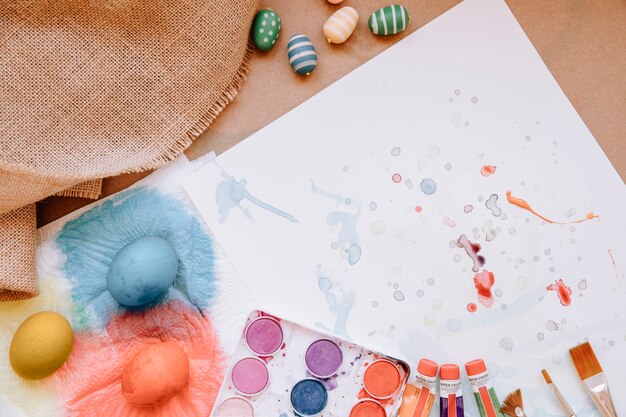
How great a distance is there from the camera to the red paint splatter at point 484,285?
2.60ft

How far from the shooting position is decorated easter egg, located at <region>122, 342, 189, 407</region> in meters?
0.72

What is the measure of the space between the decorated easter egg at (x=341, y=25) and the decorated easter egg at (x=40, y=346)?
1.64ft

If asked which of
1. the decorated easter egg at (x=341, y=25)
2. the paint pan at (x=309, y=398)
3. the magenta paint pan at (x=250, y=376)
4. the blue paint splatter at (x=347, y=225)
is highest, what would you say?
the decorated easter egg at (x=341, y=25)

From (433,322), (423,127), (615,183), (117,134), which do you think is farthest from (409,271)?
(117,134)

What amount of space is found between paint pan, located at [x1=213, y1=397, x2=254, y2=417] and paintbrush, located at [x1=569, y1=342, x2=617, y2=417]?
0.43m

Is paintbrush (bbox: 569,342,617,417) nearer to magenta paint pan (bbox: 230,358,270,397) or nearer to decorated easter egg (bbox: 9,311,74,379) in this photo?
magenta paint pan (bbox: 230,358,270,397)

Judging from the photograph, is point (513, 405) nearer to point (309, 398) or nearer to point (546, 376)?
point (546, 376)

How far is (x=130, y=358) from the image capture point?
0.77m

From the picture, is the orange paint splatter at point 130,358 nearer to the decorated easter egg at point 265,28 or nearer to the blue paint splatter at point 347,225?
the blue paint splatter at point 347,225

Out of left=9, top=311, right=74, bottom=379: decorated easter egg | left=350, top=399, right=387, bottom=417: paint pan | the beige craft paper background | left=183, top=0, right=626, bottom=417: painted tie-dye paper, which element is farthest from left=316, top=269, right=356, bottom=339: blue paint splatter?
A: left=9, top=311, right=74, bottom=379: decorated easter egg

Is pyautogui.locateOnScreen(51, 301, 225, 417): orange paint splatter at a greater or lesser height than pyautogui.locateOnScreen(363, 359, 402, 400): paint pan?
lesser

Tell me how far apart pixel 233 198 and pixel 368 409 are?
321 millimetres

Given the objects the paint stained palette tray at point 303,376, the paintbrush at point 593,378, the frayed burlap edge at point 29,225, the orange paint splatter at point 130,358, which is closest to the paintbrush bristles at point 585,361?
the paintbrush at point 593,378

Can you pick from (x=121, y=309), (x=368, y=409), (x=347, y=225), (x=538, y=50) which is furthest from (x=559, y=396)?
(x=121, y=309)
